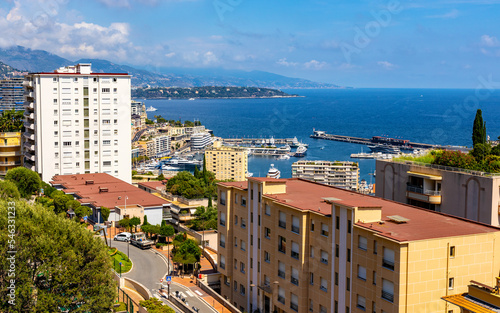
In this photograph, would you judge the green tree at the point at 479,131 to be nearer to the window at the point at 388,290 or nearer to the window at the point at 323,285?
the window at the point at 323,285

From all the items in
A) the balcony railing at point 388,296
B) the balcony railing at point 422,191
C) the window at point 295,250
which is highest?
the balcony railing at point 422,191

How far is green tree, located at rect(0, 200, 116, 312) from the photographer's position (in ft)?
63.4

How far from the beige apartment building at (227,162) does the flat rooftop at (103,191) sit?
54.3m

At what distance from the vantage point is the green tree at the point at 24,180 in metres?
44.7

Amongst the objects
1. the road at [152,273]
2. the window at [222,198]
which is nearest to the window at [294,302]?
the road at [152,273]

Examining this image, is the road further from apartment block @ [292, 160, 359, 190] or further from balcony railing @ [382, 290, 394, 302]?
apartment block @ [292, 160, 359, 190]

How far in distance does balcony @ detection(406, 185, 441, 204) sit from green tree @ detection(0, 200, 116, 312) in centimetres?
1385

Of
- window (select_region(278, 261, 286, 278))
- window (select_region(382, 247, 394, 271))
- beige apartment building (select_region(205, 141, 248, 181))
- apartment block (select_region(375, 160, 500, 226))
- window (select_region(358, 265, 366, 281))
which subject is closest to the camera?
window (select_region(382, 247, 394, 271))

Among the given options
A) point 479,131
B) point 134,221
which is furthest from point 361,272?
point 134,221

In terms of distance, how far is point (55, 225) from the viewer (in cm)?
2119

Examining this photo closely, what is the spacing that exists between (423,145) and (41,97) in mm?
101746

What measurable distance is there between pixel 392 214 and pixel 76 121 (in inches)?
1452

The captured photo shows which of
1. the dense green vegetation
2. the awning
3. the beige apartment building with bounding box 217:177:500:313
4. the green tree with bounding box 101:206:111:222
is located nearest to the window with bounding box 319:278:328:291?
the beige apartment building with bounding box 217:177:500:313

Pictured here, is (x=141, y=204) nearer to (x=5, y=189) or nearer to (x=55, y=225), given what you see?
(x=5, y=189)
